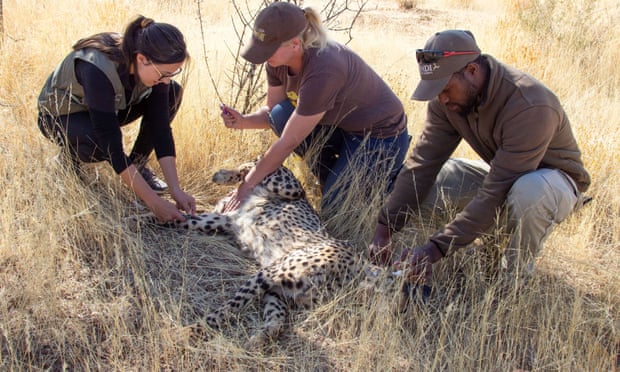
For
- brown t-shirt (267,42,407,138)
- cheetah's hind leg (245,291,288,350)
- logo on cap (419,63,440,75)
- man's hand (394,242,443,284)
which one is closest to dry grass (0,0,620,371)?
cheetah's hind leg (245,291,288,350)

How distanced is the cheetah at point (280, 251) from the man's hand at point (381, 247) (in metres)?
0.09

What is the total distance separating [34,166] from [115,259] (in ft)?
3.32

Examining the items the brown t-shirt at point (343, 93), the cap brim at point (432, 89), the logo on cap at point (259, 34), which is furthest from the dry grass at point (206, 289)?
the logo on cap at point (259, 34)

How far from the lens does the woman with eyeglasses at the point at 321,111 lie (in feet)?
Result: 13.2

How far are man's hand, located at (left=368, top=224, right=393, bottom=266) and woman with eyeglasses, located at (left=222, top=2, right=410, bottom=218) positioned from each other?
2.06 ft

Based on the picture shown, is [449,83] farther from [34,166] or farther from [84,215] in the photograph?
[34,166]

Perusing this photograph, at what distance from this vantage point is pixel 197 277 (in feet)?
12.6

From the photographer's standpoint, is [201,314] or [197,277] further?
[197,277]

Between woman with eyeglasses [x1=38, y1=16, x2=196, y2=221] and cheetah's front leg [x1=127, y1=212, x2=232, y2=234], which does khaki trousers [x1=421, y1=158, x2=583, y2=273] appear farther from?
woman with eyeglasses [x1=38, y1=16, x2=196, y2=221]

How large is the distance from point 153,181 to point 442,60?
2.54 metres

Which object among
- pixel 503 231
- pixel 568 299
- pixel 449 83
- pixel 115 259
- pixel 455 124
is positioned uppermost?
pixel 449 83

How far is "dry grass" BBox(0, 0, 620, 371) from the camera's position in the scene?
3.05 meters

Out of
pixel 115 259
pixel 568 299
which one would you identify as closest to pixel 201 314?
pixel 115 259

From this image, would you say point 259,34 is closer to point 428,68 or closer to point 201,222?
point 428,68
